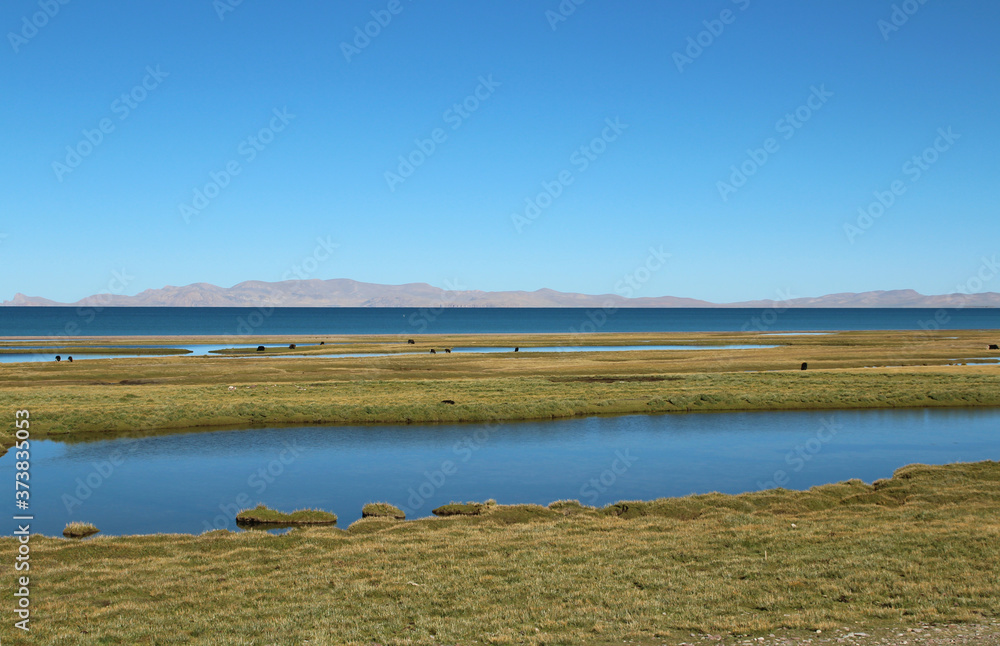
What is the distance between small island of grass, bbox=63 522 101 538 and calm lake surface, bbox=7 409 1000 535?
0.52 meters

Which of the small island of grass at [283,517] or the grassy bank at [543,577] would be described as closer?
the grassy bank at [543,577]

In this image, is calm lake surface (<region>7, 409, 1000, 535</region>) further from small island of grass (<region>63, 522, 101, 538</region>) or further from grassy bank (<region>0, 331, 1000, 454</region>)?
grassy bank (<region>0, 331, 1000, 454</region>)

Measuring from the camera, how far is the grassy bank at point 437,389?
4550 centimetres

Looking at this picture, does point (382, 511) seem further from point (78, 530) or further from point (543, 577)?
Answer: point (543, 577)

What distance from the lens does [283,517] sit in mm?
25078

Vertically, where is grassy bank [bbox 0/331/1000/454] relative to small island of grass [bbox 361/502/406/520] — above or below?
above

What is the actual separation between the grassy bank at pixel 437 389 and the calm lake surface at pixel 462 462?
284 cm

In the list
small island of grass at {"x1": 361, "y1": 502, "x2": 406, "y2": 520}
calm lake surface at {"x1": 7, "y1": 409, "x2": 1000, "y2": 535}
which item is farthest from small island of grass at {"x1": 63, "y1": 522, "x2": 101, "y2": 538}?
small island of grass at {"x1": 361, "y1": 502, "x2": 406, "y2": 520}

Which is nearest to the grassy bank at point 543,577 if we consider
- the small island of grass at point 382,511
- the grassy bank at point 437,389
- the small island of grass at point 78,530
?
the small island of grass at point 78,530

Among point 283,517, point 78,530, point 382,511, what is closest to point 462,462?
point 382,511

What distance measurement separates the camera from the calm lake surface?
91.7 feet

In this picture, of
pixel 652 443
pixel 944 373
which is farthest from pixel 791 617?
pixel 944 373

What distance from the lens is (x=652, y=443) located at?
39.2 metres

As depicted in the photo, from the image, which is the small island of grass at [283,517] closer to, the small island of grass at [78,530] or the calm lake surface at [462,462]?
the calm lake surface at [462,462]
